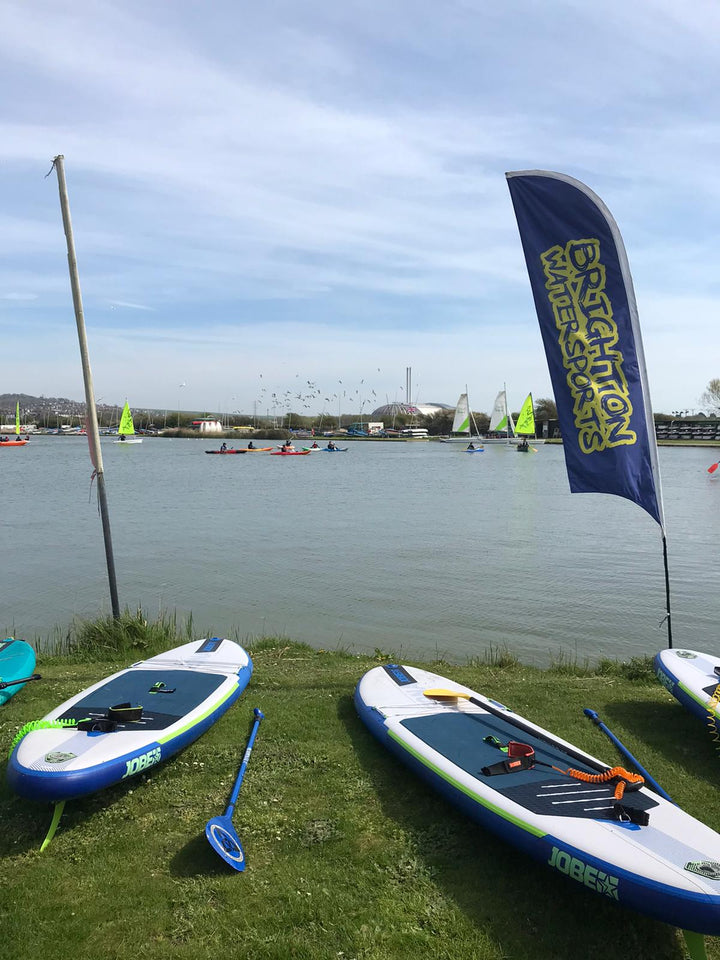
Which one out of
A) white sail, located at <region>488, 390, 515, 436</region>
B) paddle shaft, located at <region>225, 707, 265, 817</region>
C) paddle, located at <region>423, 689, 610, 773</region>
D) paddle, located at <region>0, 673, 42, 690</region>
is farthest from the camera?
white sail, located at <region>488, 390, 515, 436</region>

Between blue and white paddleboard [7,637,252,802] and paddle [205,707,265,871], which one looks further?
blue and white paddleboard [7,637,252,802]

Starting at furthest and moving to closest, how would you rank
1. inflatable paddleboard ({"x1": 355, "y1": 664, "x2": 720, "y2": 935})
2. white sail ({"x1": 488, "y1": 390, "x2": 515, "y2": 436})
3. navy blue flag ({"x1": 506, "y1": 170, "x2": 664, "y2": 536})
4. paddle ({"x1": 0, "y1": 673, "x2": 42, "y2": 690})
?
white sail ({"x1": 488, "y1": 390, "x2": 515, "y2": 436}) < navy blue flag ({"x1": 506, "y1": 170, "x2": 664, "y2": 536}) < paddle ({"x1": 0, "y1": 673, "x2": 42, "y2": 690}) < inflatable paddleboard ({"x1": 355, "y1": 664, "x2": 720, "y2": 935})

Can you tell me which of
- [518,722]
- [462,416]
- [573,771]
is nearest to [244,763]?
[518,722]

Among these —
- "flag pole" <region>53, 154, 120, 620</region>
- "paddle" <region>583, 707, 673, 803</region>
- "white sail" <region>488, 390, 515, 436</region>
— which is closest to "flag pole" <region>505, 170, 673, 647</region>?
"paddle" <region>583, 707, 673, 803</region>

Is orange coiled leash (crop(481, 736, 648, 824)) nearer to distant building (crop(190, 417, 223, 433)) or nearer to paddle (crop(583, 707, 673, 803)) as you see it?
paddle (crop(583, 707, 673, 803))

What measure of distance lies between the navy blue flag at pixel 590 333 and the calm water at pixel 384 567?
12.9ft

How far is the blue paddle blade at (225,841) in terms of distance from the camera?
12.3 feet

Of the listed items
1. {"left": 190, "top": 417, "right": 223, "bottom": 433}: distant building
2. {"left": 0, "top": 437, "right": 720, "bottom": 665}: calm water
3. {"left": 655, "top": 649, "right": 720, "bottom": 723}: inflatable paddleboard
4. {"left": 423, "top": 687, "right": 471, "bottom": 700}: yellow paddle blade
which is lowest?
{"left": 0, "top": 437, "right": 720, "bottom": 665}: calm water

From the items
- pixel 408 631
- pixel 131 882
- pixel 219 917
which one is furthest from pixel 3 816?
pixel 408 631

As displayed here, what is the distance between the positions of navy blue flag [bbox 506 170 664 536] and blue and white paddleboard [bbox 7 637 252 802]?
385 cm

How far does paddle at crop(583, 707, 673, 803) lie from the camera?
4.16 meters

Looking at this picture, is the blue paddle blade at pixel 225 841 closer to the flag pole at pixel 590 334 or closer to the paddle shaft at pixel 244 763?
the paddle shaft at pixel 244 763

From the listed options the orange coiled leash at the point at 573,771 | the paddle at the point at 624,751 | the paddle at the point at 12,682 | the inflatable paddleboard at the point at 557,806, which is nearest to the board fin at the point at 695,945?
the inflatable paddleboard at the point at 557,806

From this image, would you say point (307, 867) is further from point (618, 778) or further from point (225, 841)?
point (618, 778)
